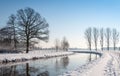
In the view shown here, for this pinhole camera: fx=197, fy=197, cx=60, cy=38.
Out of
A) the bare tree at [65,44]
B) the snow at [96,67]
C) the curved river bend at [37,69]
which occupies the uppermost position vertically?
the bare tree at [65,44]

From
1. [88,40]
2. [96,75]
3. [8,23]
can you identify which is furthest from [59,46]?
[96,75]

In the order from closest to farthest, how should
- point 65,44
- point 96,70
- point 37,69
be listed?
1. point 96,70
2. point 37,69
3. point 65,44

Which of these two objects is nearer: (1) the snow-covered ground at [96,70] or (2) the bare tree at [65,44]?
(1) the snow-covered ground at [96,70]

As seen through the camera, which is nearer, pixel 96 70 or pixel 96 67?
pixel 96 70

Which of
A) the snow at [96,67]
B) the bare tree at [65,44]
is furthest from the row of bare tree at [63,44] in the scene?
the snow at [96,67]

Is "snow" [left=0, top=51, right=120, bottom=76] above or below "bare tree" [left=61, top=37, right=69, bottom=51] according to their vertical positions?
below

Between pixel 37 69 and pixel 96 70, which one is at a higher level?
pixel 96 70

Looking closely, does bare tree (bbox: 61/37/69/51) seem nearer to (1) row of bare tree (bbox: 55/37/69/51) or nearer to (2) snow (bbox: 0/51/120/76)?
(1) row of bare tree (bbox: 55/37/69/51)

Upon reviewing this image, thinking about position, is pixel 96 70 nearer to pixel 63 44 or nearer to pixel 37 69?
pixel 37 69

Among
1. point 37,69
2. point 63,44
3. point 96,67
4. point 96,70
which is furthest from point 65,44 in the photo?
point 96,70

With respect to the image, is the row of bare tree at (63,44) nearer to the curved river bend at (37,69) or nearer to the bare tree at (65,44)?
the bare tree at (65,44)

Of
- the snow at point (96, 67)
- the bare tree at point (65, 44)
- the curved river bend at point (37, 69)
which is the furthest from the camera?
the bare tree at point (65, 44)

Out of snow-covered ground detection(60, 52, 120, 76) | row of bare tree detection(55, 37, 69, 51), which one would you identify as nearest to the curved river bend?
snow-covered ground detection(60, 52, 120, 76)

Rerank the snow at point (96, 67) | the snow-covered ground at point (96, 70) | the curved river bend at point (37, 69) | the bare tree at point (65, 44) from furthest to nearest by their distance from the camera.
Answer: the bare tree at point (65, 44) < the curved river bend at point (37, 69) < the snow at point (96, 67) < the snow-covered ground at point (96, 70)
